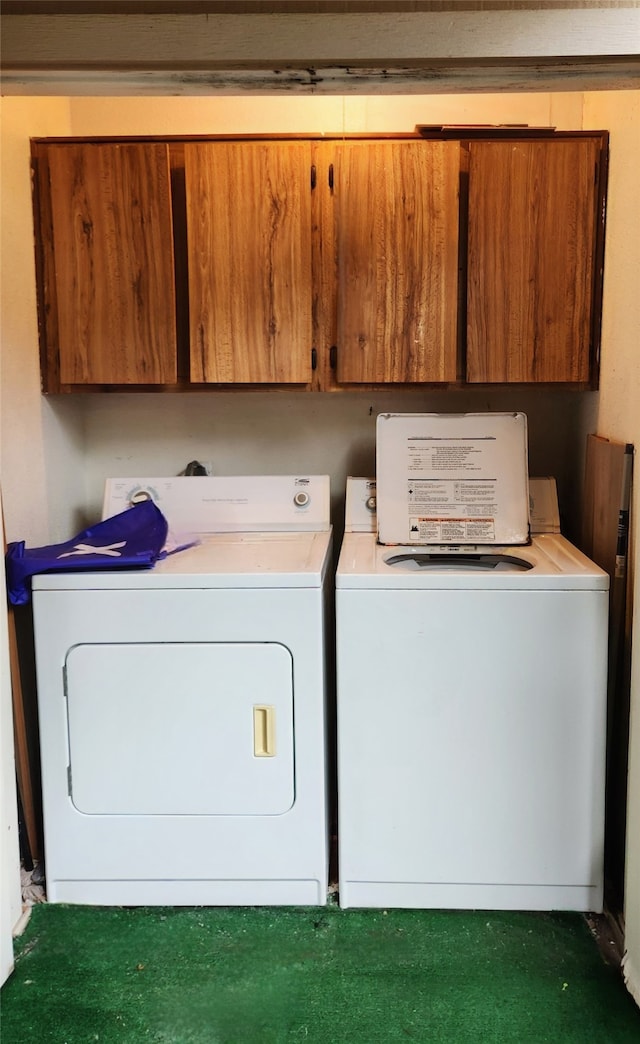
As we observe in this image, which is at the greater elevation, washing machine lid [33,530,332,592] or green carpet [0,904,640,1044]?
washing machine lid [33,530,332,592]

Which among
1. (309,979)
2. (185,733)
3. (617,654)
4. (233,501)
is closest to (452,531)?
(617,654)

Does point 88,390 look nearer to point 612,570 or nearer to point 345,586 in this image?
point 345,586

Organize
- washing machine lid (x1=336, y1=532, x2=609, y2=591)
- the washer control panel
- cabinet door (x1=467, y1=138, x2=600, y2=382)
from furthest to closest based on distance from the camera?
the washer control panel < cabinet door (x1=467, y1=138, x2=600, y2=382) < washing machine lid (x1=336, y1=532, x2=609, y2=591)

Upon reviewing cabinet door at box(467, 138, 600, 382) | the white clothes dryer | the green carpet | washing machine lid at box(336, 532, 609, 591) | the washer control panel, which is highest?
cabinet door at box(467, 138, 600, 382)

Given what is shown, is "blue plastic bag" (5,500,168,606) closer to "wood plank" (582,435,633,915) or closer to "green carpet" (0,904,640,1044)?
"green carpet" (0,904,640,1044)

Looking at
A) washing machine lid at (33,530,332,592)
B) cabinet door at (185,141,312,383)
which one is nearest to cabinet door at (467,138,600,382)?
cabinet door at (185,141,312,383)

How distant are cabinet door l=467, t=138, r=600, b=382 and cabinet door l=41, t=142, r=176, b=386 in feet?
3.03

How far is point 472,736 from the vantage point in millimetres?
2047

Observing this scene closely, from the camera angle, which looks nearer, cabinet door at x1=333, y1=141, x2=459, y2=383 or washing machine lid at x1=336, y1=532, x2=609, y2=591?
washing machine lid at x1=336, y1=532, x2=609, y2=591

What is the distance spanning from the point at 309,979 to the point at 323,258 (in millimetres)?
1929

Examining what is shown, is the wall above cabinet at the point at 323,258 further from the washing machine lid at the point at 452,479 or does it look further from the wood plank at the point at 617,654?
the wood plank at the point at 617,654

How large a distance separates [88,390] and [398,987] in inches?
73.2

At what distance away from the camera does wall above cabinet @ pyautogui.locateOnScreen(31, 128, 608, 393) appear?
2.36m

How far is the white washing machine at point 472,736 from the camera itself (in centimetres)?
201
